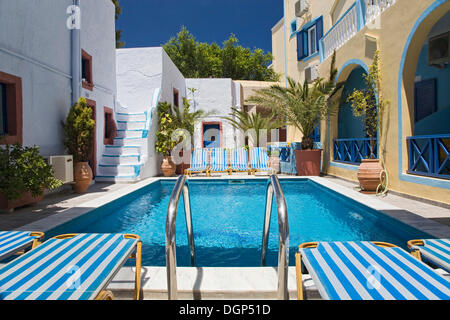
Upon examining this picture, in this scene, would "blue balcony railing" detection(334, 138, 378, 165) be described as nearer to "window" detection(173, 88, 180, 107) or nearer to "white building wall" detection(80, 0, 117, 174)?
"white building wall" detection(80, 0, 117, 174)

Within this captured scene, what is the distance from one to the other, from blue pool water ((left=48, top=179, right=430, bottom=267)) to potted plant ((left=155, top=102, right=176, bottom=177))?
3.08 metres

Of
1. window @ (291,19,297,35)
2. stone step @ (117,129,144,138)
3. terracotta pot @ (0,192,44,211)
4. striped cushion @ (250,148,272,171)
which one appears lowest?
terracotta pot @ (0,192,44,211)

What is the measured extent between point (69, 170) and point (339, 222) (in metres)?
6.70

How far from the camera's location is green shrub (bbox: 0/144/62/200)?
5.50 meters

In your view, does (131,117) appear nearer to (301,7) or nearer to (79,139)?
(79,139)

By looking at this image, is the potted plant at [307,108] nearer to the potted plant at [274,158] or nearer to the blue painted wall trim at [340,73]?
the blue painted wall trim at [340,73]

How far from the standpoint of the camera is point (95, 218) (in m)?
5.71

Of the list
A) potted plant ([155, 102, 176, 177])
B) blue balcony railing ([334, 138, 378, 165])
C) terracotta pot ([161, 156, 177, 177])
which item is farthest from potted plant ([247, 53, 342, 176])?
terracotta pot ([161, 156, 177, 177])

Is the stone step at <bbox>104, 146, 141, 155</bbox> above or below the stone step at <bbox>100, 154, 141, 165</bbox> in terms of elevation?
above

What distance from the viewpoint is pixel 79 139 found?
26.9ft

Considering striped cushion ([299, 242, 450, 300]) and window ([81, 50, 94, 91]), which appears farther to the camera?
window ([81, 50, 94, 91])

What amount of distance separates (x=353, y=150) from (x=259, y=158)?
12.0 feet

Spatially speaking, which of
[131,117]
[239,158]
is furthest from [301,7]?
[131,117]
